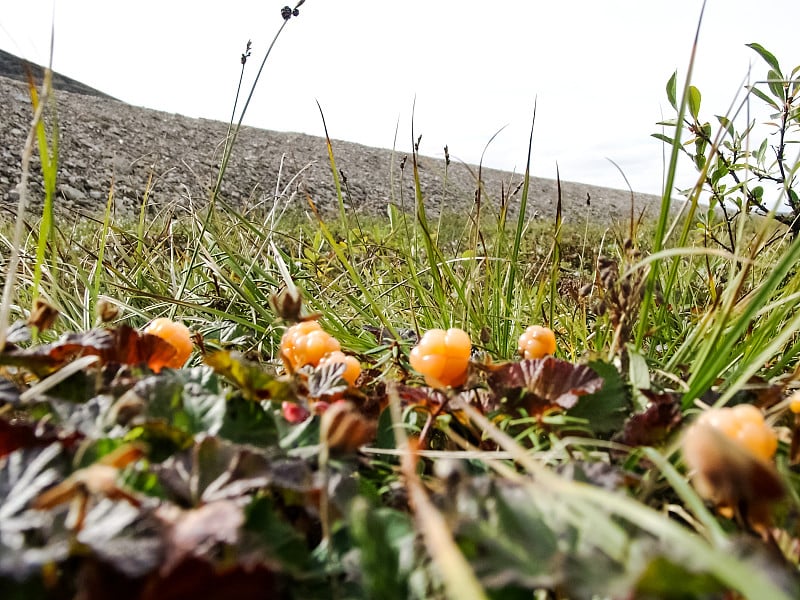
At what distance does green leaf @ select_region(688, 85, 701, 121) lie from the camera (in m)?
1.13

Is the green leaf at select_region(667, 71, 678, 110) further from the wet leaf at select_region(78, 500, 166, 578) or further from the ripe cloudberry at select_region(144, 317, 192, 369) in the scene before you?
the wet leaf at select_region(78, 500, 166, 578)

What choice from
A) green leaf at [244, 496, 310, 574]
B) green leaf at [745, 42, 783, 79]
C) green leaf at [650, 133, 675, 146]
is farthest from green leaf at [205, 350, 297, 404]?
green leaf at [745, 42, 783, 79]

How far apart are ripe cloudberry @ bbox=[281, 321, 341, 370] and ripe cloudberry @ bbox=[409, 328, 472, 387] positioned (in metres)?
0.10

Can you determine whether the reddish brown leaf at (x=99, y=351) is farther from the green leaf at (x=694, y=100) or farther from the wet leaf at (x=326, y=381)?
the green leaf at (x=694, y=100)

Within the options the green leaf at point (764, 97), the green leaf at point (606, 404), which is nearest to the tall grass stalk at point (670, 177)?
the green leaf at point (606, 404)

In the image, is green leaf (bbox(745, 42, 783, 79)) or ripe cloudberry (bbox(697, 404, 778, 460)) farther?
green leaf (bbox(745, 42, 783, 79))

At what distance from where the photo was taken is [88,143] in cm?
930

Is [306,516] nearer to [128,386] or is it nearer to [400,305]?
[128,386]

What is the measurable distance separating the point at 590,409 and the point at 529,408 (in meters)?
0.06

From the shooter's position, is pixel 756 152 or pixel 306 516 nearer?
pixel 306 516

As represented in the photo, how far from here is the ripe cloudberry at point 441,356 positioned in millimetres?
528

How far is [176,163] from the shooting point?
912 cm

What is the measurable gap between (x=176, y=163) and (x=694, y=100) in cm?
903

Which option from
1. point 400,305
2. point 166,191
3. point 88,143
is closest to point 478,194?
point 400,305
